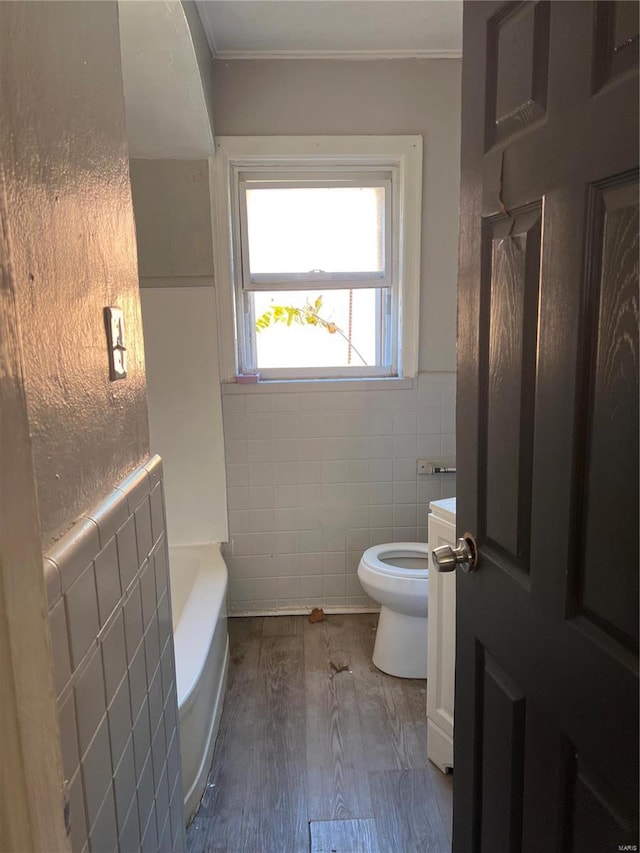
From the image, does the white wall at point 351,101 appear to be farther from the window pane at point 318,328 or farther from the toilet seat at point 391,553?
the toilet seat at point 391,553

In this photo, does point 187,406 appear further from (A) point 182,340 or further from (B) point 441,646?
(B) point 441,646

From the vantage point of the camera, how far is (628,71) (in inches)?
26.2

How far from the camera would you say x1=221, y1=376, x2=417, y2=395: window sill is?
8.61 feet

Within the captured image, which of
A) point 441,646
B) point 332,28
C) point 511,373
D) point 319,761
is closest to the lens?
point 511,373

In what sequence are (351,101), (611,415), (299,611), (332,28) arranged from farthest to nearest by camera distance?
(299,611)
(351,101)
(332,28)
(611,415)

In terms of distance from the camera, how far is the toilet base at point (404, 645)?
2242 mm

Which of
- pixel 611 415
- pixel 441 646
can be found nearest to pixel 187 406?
pixel 441 646

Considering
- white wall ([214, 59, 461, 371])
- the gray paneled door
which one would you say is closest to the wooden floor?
the gray paneled door

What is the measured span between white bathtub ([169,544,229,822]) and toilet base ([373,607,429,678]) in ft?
2.18

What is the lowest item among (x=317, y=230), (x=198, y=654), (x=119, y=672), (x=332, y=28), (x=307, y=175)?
(x=198, y=654)

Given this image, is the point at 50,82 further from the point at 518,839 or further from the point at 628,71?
the point at 518,839

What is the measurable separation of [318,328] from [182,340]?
64 cm

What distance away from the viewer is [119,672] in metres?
0.84

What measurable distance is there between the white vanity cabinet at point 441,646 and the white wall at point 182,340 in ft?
4.04
